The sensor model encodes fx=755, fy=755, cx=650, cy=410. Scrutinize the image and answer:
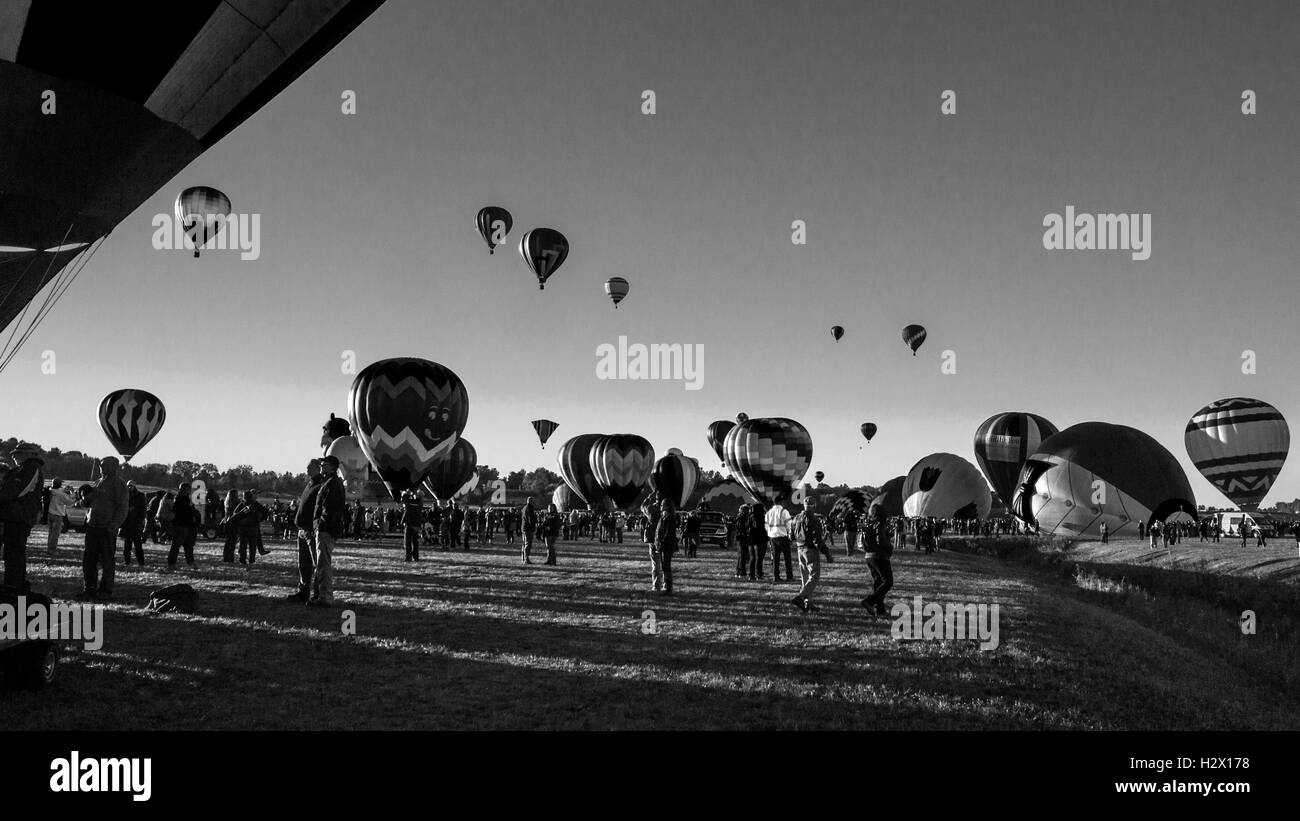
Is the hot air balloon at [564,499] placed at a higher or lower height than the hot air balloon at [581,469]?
lower

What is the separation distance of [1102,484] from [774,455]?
21513mm

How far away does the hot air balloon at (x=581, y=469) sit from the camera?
36.5 meters

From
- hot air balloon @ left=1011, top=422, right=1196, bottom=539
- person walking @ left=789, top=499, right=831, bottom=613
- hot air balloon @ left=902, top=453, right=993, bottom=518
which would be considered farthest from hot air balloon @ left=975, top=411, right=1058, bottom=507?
person walking @ left=789, top=499, right=831, bottom=613

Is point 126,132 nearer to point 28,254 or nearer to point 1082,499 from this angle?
point 28,254

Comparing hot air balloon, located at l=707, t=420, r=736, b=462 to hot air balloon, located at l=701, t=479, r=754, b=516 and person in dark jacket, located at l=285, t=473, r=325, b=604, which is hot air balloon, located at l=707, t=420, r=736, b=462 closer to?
hot air balloon, located at l=701, t=479, r=754, b=516

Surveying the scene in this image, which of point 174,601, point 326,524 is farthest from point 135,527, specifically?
point 326,524

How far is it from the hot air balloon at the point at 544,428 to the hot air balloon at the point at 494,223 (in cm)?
3398

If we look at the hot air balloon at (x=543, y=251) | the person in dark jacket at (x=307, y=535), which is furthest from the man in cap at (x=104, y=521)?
the hot air balloon at (x=543, y=251)

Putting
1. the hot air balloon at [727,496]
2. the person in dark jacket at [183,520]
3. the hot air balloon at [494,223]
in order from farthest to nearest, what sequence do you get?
the hot air balloon at [727,496] < the hot air balloon at [494,223] < the person in dark jacket at [183,520]

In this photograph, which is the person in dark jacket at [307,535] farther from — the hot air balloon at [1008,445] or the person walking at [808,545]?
the hot air balloon at [1008,445]

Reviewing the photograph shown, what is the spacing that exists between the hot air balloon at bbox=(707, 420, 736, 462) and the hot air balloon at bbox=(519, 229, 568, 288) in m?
28.6

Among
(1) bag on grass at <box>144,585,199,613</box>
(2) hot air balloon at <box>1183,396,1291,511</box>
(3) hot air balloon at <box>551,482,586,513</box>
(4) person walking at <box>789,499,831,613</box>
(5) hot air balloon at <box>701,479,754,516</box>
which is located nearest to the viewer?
(1) bag on grass at <box>144,585,199,613</box>

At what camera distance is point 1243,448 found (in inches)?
1511

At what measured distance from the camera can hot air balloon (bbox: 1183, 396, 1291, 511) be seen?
38156 mm
